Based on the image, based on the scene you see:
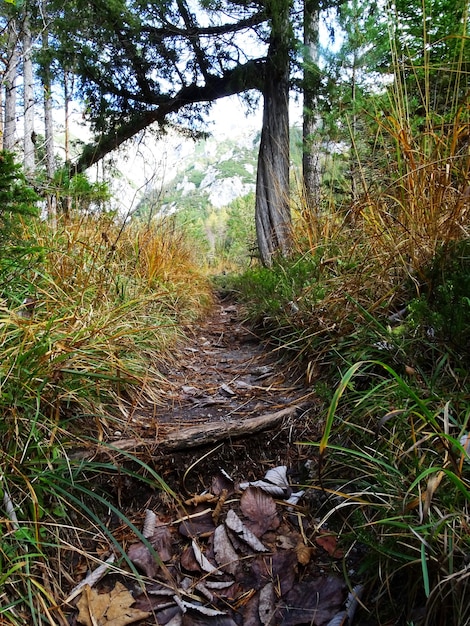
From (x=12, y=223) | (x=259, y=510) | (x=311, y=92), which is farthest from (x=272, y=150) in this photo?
(x=259, y=510)

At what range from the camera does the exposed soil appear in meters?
0.96

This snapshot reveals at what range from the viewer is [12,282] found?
167cm

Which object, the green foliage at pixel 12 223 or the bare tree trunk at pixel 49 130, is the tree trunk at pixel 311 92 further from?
the green foliage at pixel 12 223

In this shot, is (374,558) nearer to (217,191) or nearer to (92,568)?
(92,568)

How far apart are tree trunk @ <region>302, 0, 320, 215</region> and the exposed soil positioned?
3076 millimetres

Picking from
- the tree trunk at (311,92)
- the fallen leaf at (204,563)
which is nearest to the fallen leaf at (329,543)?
the fallen leaf at (204,563)

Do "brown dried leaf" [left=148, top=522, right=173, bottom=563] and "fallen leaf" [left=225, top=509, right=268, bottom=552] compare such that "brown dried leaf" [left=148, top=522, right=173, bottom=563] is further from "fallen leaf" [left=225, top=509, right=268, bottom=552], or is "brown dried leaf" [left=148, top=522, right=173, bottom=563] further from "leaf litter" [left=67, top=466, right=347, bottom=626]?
"fallen leaf" [left=225, top=509, right=268, bottom=552]

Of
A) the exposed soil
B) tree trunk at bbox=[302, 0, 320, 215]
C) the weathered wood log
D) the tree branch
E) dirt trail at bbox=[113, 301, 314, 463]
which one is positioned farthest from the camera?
the tree branch

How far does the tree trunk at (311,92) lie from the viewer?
447cm

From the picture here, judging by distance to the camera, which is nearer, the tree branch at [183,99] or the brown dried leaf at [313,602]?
the brown dried leaf at [313,602]

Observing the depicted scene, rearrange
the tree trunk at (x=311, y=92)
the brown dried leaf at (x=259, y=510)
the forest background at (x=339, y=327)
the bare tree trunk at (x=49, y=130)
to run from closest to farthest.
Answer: the forest background at (x=339, y=327)
the brown dried leaf at (x=259, y=510)
the bare tree trunk at (x=49, y=130)
the tree trunk at (x=311, y=92)

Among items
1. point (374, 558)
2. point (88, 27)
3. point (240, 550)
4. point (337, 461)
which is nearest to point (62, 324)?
point (240, 550)

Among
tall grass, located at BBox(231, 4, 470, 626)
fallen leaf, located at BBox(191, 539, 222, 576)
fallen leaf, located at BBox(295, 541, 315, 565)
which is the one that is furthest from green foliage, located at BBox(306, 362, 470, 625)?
fallen leaf, located at BBox(191, 539, 222, 576)

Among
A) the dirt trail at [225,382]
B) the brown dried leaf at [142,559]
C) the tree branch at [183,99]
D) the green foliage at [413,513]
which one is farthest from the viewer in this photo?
the tree branch at [183,99]
